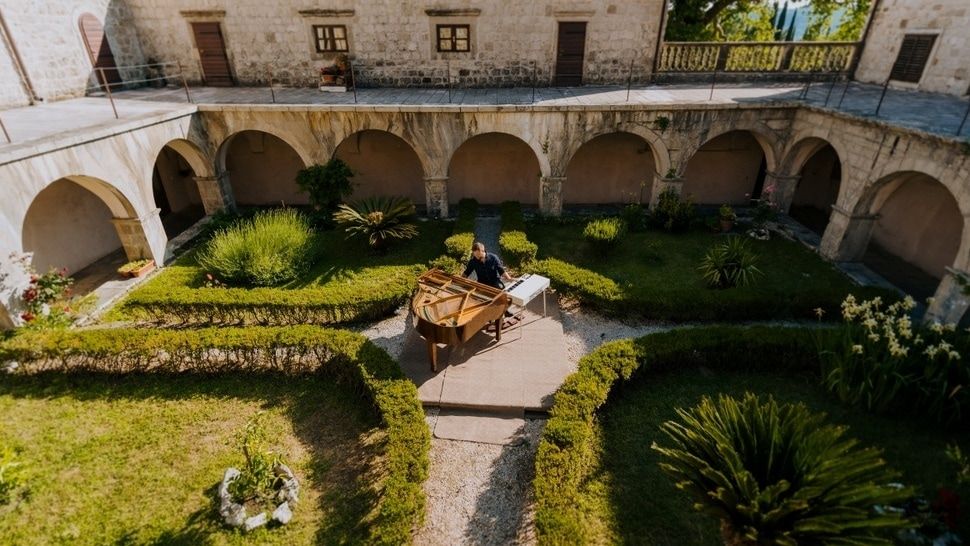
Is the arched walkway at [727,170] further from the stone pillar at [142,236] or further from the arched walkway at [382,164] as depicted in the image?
the stone pillar at [142,236]

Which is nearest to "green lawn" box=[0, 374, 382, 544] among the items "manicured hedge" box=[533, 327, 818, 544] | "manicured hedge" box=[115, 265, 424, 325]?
"manicured hedge" box=[115, 265, 424, 325]

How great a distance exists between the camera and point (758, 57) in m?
15.4

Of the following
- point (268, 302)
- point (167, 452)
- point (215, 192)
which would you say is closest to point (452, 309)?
point (268, 302)

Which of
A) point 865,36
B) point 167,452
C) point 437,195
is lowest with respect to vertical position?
point 167,452

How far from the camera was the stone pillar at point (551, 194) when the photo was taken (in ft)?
45.3

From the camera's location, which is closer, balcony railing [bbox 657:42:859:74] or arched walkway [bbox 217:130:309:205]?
balcony railing [bbox 657:42:859:74]

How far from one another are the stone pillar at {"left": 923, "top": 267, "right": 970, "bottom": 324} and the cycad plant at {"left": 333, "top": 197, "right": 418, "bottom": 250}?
1091 centimetres

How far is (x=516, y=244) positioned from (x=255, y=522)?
24.7 feet

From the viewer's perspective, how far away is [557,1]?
46.8 ft

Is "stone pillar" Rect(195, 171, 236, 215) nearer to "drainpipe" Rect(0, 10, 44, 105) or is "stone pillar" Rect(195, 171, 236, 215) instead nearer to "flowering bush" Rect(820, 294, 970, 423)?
"drainpipe" Rect(0, 10, 44, 105)

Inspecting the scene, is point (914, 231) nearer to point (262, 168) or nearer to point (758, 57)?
point (758, 57)

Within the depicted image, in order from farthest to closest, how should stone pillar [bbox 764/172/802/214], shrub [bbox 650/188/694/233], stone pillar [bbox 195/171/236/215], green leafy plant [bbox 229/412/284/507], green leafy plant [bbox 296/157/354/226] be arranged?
1. stone pillar [bbox 195/171/236/215]
2. stone pillar [bbox 764/172/802/214]
3. shrub [bbox 650/188/694/233]
4. green leafy plant [bbox 296/157/354/226]
5. green leafy plant [bbox 229/412/284/507]

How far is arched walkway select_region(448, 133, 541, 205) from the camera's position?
50.4 feet

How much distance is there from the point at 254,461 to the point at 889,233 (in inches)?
620
